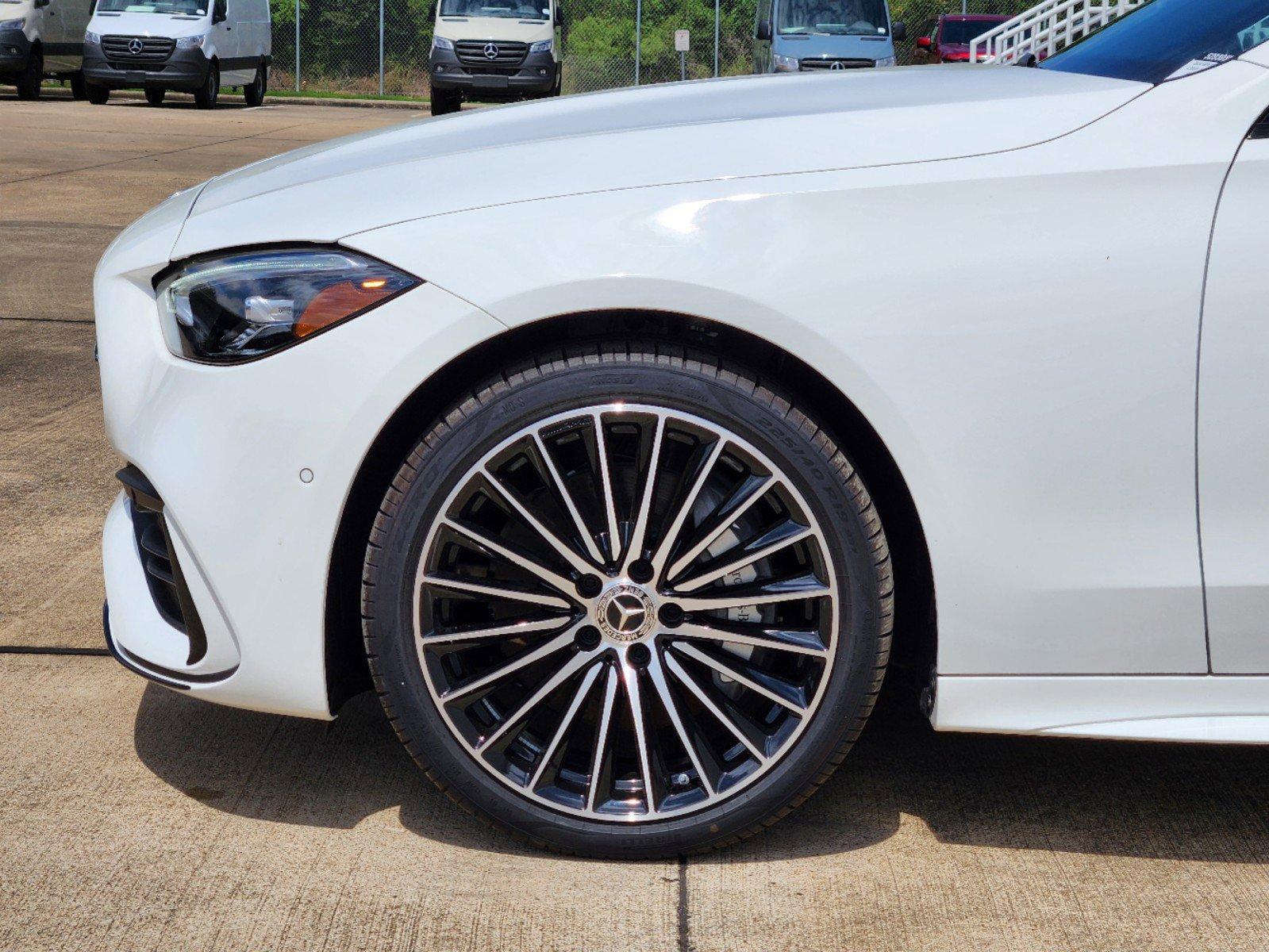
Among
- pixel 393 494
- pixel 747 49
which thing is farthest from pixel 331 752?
pixel 747 49

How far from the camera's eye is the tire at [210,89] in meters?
22.0

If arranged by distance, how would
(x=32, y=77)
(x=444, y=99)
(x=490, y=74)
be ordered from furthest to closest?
(x=444, y=99)
(x=490, y=74)
(x=32, y=77)

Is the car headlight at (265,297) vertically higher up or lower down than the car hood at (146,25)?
lower down

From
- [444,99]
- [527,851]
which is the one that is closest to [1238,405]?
[527,851]

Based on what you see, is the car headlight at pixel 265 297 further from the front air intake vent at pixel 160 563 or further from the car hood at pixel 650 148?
the front air intake vent at pixel 160 563

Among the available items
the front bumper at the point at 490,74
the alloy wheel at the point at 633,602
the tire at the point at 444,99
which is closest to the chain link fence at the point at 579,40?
the tire at the point at 444,99

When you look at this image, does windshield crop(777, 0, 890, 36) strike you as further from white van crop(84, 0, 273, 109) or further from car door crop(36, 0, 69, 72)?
car door crop(36, 0, 69, 72)

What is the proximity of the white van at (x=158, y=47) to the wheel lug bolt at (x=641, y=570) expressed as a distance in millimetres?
21067

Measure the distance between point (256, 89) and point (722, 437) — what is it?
79.9ft

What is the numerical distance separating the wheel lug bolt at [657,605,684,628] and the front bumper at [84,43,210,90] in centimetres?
2110

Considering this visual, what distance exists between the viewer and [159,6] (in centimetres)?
2175

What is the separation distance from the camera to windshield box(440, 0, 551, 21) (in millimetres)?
22281

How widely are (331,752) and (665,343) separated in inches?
42.4

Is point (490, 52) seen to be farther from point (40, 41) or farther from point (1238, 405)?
point (1238, 405)
